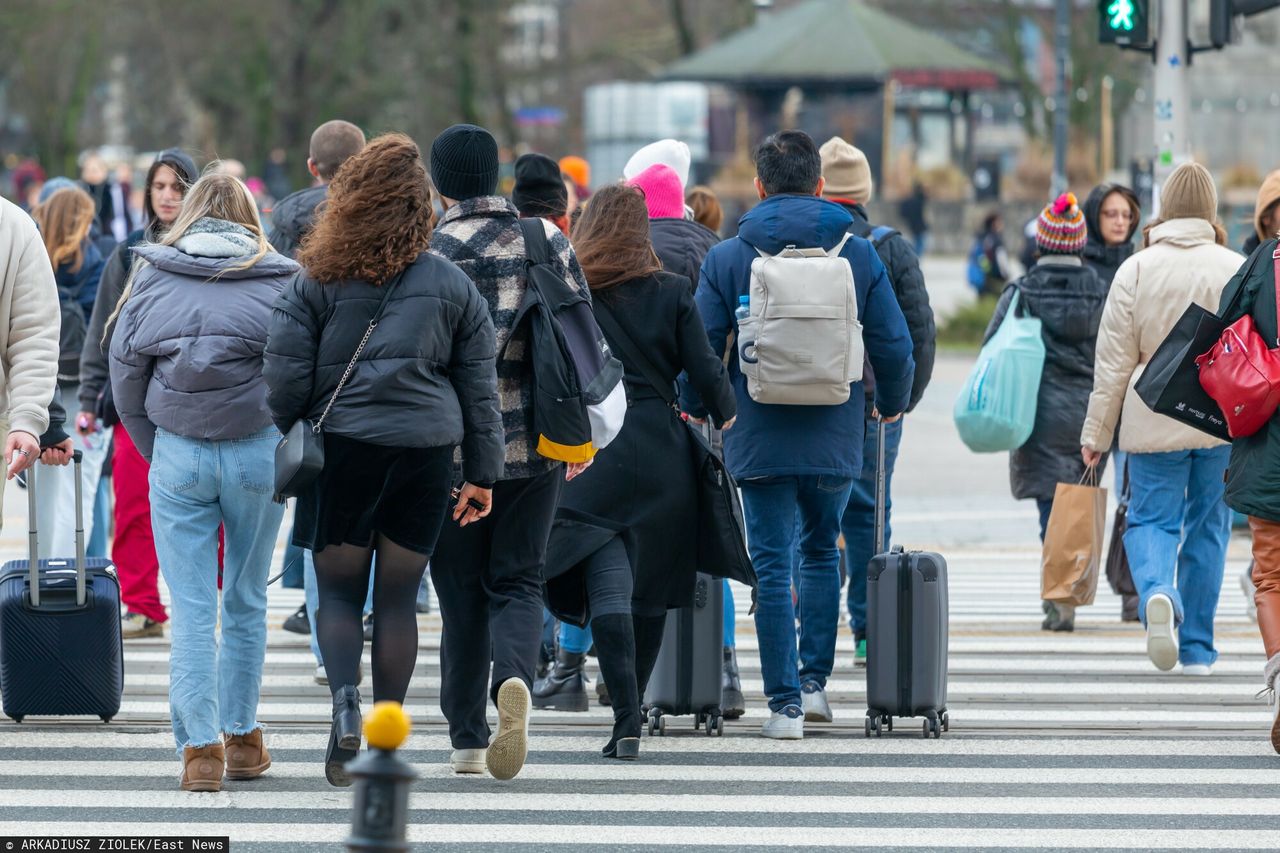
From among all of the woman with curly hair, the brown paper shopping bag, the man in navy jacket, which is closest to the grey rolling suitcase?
the man in navy jacket

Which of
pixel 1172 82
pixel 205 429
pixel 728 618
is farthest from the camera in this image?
pixel 1172 82

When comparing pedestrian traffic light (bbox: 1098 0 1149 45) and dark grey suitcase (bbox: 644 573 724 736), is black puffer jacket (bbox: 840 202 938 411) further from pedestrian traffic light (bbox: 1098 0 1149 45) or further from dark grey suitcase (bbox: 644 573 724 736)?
pedestrian traffic light (bbox: 1098 0 1149 45)

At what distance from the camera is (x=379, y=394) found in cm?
596

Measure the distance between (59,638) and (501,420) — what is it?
1.90 m

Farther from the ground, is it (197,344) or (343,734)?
(197,344)

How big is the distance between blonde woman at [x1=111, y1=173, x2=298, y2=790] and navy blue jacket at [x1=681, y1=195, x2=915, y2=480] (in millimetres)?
1566

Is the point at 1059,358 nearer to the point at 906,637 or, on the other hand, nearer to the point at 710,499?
the point at 906,637

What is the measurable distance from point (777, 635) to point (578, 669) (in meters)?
0.99

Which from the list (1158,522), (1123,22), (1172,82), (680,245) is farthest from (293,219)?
(1172,82)

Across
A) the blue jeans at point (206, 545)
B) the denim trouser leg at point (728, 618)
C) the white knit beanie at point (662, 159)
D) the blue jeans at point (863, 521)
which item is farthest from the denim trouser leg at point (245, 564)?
the blue jeans at point (863, 521)

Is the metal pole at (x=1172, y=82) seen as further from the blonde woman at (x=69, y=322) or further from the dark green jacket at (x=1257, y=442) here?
the blonde woman at (x=69, y=322)

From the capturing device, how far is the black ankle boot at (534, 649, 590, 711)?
25.9ft

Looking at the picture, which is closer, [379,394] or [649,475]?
[379,394]

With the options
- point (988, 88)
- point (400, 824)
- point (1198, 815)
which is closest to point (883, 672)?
point (1198, 815)
